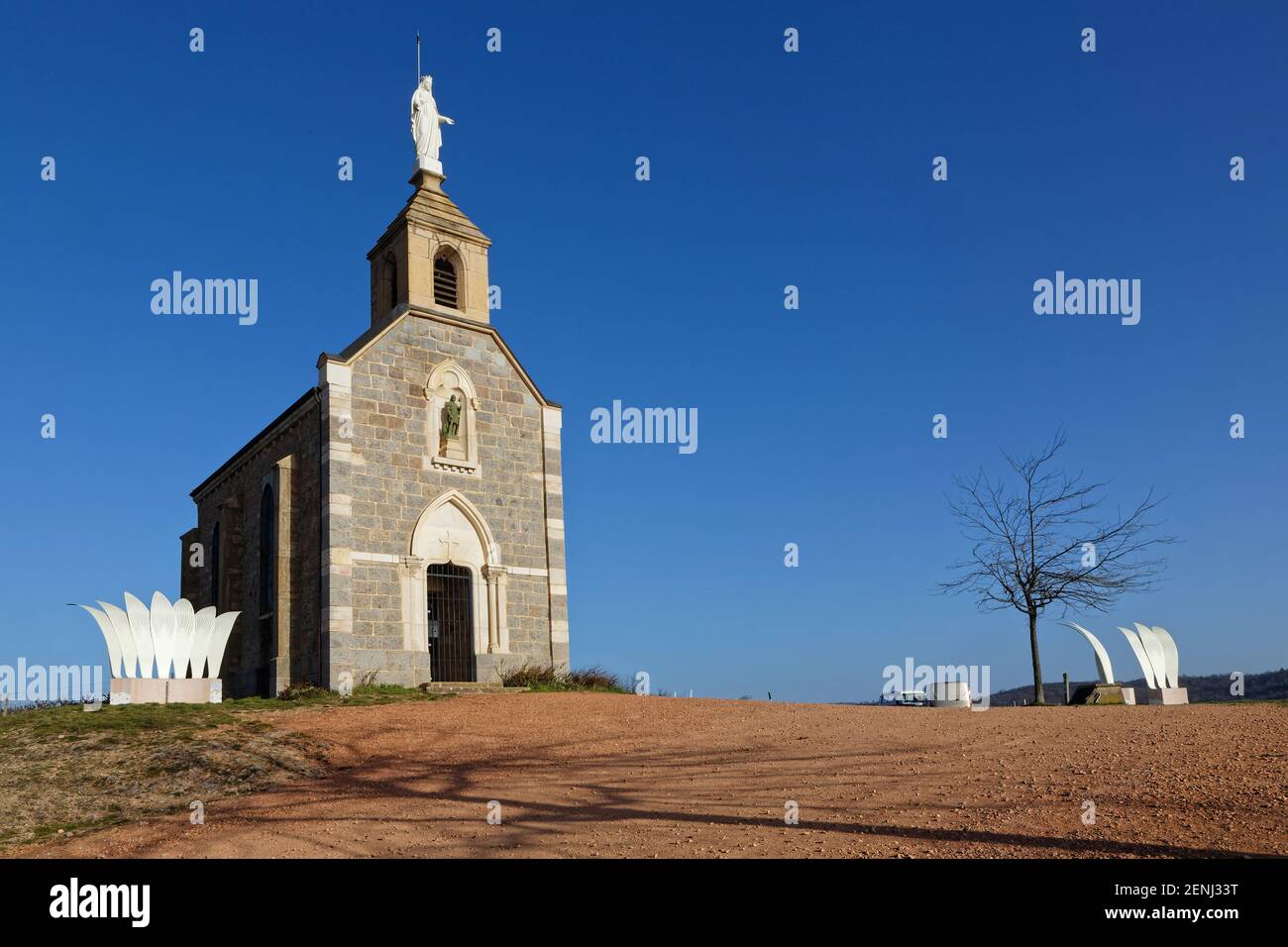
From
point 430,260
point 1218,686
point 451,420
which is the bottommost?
point 1218,686

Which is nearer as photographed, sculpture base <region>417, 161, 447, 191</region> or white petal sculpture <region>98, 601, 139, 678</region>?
white petal sculpture <region>98, 601, 139, 678</region>

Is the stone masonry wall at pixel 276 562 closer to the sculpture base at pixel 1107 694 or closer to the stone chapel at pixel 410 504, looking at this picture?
the stone chapel at pixel 410 504

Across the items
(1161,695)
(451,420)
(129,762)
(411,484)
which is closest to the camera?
(129,762)

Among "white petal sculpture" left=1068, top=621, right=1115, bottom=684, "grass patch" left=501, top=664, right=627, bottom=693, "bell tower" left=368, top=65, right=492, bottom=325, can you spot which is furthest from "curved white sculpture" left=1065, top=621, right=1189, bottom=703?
"bell tower" left=368, top=65, right=492, bottom=325

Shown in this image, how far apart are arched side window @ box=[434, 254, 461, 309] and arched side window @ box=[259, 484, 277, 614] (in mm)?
6964

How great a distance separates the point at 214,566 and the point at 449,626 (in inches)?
447

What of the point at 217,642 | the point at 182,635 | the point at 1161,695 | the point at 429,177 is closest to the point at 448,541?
the point at 217,642

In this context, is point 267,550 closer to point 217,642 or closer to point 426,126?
point 217,642

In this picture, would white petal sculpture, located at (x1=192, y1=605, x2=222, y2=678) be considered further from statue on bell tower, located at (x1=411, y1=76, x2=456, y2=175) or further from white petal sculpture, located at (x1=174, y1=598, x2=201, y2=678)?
statue on bell tower, located at (x1=411, y1=76, x2=456, y2=175)

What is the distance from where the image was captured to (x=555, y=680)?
80.7 feet

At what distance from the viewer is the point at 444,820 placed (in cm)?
982

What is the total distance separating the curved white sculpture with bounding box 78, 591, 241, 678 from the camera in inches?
728

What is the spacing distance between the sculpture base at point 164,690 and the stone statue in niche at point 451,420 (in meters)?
8.49
